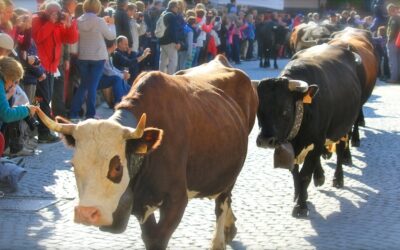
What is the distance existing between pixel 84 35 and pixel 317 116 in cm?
610

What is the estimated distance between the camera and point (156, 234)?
18.9 ft

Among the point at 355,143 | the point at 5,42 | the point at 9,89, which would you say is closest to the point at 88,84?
the point at 5,42

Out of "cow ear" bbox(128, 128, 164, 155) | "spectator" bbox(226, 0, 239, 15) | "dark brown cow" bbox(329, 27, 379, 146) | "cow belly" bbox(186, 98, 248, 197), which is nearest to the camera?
"cow ear" bbox(128, 128, 164, 155)

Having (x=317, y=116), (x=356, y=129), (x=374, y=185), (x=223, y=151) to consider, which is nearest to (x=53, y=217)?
(x=223, y=151)

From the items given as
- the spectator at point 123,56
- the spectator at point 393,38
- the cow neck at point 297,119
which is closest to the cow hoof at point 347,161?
the cow neck at point 297,119

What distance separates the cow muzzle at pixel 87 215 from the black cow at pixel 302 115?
3.45 m

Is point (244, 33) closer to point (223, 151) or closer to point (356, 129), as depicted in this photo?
point (356, 129)

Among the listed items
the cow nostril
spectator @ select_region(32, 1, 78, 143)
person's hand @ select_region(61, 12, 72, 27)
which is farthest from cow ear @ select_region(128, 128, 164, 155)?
person's hand @ select_region(61, 12, 72, 27)

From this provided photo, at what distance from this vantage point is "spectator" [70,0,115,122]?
13875 mm

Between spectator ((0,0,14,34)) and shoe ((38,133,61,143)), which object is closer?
spectator ((0,0,14,34))

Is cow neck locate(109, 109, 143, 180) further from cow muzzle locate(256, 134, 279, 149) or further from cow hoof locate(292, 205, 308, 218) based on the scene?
cow hoof locate(292, 205, 308, 218)

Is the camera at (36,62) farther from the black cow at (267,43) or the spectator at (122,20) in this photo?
the black cow at (267,43)

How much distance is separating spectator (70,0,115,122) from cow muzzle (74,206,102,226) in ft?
28.7

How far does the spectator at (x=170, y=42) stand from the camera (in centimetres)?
1884
